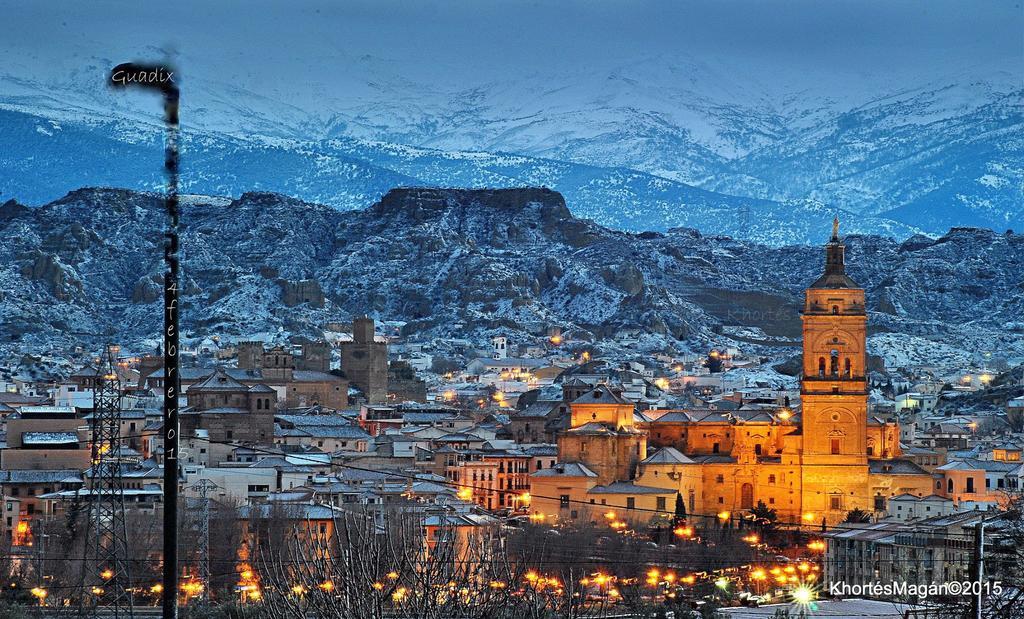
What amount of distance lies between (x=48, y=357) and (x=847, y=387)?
106707 millimetres

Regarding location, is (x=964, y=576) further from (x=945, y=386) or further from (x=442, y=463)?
(x=945, y=386)

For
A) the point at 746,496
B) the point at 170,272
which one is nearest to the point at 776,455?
the point at 746,496

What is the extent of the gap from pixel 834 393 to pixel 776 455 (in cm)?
371

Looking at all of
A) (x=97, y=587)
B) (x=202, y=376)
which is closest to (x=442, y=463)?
(x=202, y=376)

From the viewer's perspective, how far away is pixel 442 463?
111m

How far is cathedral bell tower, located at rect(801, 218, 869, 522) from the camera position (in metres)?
98.8

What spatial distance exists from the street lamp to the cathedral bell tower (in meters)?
71.7

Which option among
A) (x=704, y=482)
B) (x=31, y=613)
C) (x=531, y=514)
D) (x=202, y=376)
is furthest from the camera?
(x=202, y=376)

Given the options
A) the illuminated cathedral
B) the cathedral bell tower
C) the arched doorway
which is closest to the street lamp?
the illuminated cathedral

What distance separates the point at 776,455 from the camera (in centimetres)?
10244
